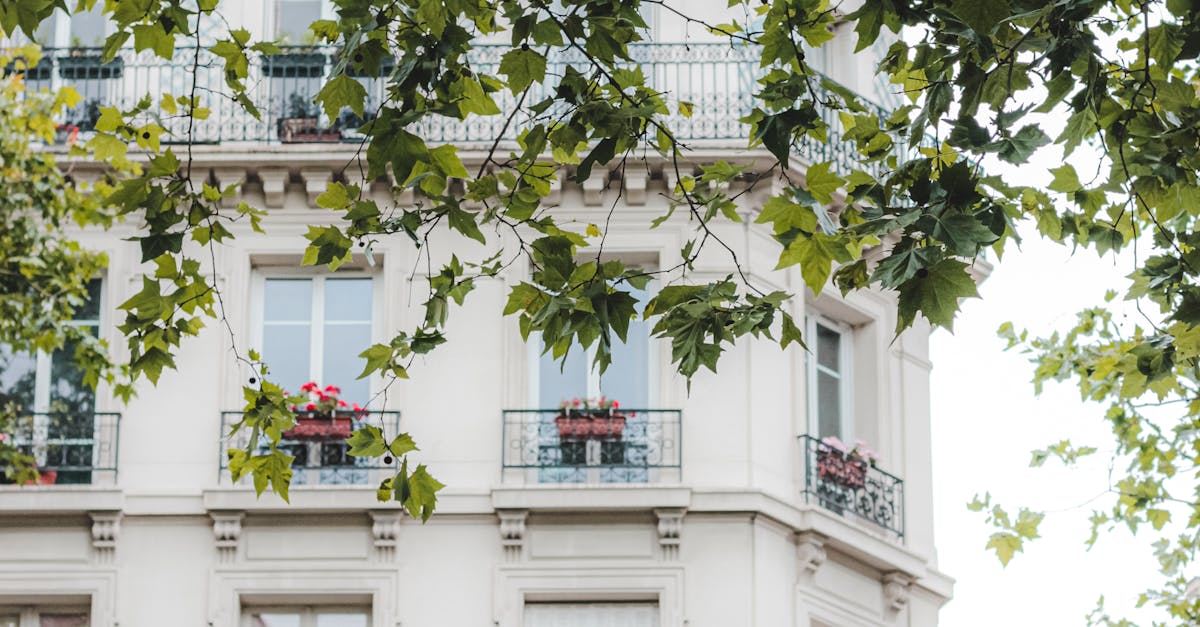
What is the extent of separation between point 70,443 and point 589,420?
4223mm

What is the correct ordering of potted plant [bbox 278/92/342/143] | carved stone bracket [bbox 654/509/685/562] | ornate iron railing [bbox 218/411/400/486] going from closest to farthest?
carved stone bracket [bbox 654/509/685/562]
ornate iron railing [bbox 218/411/400/486]
potted plant [bbox 278/92/342/143]

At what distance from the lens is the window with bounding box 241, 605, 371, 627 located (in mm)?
19172

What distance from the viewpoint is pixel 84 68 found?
2086 centimetres

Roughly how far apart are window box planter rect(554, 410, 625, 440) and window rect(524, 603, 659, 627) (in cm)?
135

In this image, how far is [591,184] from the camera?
66.4 feet

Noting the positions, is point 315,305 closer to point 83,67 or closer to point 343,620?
point 343,620

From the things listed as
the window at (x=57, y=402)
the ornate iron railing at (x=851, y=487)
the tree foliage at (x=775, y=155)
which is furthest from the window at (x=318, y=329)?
the tree foliage at (x=775, y=155)

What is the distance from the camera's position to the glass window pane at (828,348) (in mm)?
21016

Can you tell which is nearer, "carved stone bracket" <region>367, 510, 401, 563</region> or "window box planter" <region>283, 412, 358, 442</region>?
"carved stone bracket" <region>367, 510, 401, 563</region>

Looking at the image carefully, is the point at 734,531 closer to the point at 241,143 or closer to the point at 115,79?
the point at 241,143

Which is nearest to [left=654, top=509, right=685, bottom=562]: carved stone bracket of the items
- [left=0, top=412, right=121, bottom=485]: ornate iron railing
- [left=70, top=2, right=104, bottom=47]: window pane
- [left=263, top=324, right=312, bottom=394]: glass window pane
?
[left=263, top=324, right=312, bottom=394]: glass window pane

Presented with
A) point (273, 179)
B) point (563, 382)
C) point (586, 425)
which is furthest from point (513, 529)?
point (273, 179)

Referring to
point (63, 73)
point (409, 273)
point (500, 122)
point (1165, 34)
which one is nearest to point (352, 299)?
point (409, 273)

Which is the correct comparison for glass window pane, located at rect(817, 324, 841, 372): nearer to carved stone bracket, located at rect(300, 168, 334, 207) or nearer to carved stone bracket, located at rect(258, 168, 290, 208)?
carved stone bracket, located at rect(300, 168, 334, 207)
